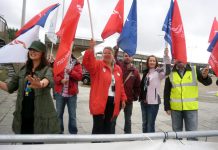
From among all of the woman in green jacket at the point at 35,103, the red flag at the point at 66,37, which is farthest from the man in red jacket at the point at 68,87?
the woman in green jacket at the point at 35,103

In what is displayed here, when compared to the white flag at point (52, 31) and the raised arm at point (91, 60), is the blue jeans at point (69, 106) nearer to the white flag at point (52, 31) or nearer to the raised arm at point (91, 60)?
the white flag at point (52, 31)

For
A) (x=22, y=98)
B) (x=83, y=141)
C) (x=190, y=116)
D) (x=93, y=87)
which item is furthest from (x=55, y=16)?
(x=83, y=141)

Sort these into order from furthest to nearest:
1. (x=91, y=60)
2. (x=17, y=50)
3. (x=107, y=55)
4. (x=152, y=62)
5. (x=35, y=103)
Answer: (x=152, y=62)
(x=107, y=55)
(x=91, y=60)
(x=17, y=50)
(x=35, y=103)

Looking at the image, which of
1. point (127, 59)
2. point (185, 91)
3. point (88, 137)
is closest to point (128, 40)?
point (127, 59)

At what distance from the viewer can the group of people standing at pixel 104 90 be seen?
3338 millimetres

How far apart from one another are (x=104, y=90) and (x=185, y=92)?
143 centimetres

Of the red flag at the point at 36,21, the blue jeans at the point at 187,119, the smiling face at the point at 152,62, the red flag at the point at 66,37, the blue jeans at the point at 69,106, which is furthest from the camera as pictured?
the blue jeans at the point at 69,106

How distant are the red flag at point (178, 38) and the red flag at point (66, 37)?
1645 millimetres

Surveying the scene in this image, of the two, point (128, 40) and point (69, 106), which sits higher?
point (128, 40)

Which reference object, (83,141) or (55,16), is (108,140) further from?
(55,16)

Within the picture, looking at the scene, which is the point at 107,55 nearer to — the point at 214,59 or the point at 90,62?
the point at 90,62

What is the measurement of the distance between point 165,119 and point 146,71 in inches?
133

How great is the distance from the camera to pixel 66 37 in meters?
3.57

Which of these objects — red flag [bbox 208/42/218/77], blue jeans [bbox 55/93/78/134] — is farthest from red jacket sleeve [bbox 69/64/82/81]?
red flag [bbox 208/42/218/77]
